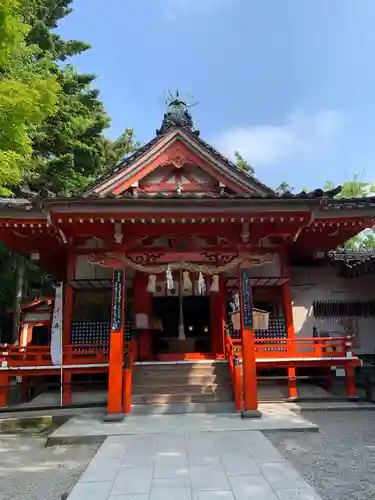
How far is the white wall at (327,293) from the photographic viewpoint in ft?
38.5

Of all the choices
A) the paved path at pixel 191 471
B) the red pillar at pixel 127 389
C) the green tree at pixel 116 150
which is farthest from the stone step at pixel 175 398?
the green tree at pixel 116 150

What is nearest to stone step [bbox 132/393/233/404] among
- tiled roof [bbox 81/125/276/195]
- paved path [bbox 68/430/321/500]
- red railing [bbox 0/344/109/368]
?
red railing [bbox 0/344/109/368]

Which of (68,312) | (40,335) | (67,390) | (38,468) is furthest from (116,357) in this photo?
(40,335)

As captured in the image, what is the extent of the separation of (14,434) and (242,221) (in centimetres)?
661

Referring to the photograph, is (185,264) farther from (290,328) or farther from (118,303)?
(290,328)

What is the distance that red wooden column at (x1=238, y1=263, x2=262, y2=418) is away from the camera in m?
7.77

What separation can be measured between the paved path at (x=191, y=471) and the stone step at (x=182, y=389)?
2.56 meters

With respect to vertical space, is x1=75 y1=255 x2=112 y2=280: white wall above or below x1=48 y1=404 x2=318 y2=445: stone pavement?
above

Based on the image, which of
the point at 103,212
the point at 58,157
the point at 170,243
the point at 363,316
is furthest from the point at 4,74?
the point at 363,316

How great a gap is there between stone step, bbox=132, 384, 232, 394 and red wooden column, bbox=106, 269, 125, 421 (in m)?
1.18

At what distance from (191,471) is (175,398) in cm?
405

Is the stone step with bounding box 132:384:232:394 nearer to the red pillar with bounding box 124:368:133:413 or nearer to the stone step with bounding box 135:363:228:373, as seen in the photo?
the stone step with bounding box 135:363:228:373

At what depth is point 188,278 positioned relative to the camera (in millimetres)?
9883

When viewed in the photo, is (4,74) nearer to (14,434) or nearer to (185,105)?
(185,105)
